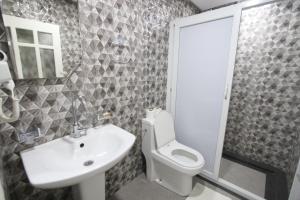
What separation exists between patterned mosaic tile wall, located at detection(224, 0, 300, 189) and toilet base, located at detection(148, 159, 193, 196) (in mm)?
1212

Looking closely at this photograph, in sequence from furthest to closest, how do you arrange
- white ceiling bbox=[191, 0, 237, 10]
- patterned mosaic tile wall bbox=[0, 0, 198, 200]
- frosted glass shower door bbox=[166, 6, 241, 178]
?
white ceiling bbox=[191, 0, 237, 10] < frosted glass shower door bbox=[166, 6, 241, 178] < patterned mosaic tile wall bbox=[0, 0, 198, 200]

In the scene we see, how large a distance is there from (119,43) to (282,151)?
2.45m

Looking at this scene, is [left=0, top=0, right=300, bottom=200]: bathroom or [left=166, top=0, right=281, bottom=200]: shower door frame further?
[left=166, top=0, right=281, bottom=200]: shower door frame

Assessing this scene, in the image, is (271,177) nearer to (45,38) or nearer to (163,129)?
(163,129)

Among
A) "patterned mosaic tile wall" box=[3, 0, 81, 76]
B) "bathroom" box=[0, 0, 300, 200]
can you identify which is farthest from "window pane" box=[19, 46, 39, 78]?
"patterned mosaic tile wall" box=[3, 0, 81, 76]

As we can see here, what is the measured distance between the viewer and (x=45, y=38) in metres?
0.97

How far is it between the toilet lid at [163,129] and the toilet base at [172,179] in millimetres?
266

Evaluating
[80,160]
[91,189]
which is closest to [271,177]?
[91,189]

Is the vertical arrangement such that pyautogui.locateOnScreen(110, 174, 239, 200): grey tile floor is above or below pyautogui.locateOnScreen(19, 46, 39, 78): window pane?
below

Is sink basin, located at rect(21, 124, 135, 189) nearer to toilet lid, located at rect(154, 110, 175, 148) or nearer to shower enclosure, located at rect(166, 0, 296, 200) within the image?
toilet lid, located at rect(154, 110, 175, 148)

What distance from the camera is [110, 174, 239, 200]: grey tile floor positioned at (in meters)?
1.58

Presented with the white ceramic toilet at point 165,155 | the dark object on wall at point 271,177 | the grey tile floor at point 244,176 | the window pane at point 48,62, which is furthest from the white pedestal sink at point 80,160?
the dark object on wall at point 271,177

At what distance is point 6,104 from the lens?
877mm

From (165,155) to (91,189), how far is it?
79 centimetres
